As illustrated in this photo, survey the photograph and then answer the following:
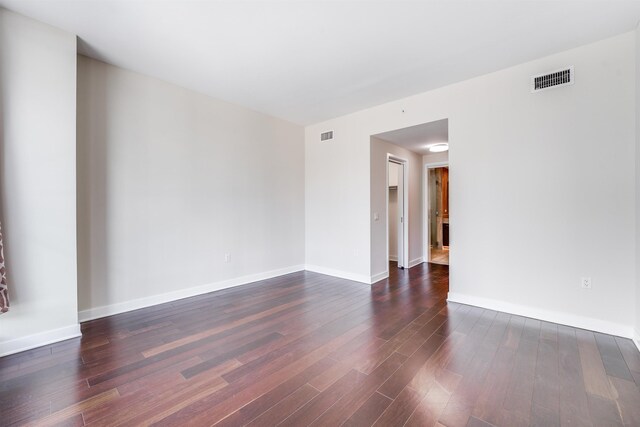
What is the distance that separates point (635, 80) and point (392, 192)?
430 cm

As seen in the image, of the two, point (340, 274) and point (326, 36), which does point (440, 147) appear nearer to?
point (340, 274)

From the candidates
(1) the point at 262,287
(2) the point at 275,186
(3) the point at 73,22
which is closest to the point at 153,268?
(1) the point at 262,287

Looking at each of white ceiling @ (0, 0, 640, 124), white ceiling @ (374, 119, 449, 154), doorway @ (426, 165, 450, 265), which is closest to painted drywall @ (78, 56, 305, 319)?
white ceiling @ (0, 0, 640, 124)

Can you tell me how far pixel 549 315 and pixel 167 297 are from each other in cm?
438

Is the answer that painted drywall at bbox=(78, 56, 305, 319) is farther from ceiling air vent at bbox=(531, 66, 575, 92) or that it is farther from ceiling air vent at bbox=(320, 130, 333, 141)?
ceiling air vent at bbox=(531, 66, 575, 92)

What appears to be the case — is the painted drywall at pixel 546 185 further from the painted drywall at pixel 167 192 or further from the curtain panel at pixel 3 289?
the curtain panel at pixel 3 289

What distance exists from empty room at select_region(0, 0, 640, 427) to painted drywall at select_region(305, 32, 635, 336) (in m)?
0.02

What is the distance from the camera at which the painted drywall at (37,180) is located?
2281 mm

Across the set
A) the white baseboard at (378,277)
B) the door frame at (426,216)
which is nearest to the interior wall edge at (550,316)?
the white baseboard at (378,277)

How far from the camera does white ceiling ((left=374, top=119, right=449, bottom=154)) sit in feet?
12.9

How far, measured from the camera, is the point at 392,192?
6.61 meters

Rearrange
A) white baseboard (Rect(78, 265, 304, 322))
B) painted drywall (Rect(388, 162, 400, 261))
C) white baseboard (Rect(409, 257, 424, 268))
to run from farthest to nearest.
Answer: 1. painted drywall (Rect(388, 162, 400, 261))
2. white baseboard (Rect(409, 257, 424, 268))
3. white baseboard (Rect(78, 265, 304, 322))

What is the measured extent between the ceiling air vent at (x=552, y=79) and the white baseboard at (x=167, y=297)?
14.1 ft

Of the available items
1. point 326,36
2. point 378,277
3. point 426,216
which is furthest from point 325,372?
point 426,216
